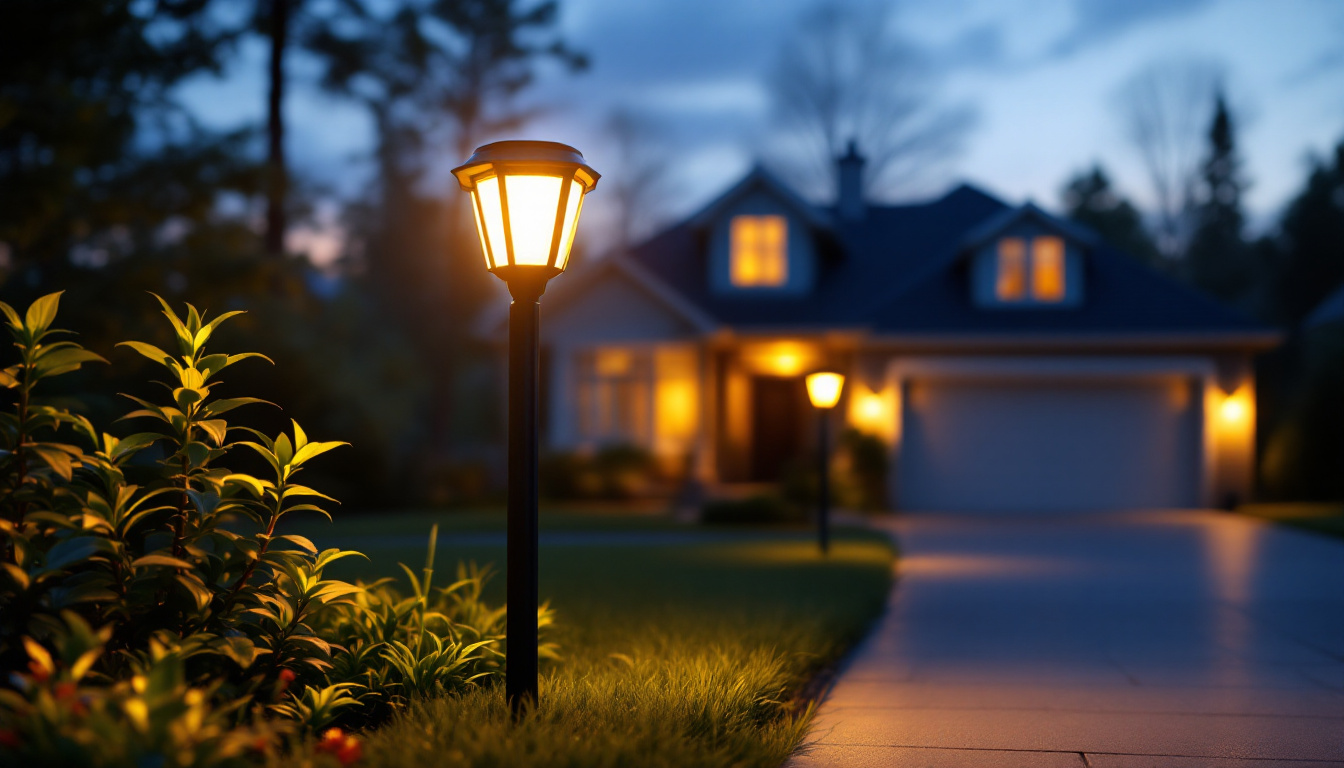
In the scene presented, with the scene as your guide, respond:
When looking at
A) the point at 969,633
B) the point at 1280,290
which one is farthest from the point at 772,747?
the point at 1280,290

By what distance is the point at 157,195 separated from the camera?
58.6 ft

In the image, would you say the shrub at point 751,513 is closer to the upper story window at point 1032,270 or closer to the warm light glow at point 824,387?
Result: the warm light glow at point 824,387

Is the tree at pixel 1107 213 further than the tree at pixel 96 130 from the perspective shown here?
Yes

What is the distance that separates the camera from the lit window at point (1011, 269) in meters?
19.1

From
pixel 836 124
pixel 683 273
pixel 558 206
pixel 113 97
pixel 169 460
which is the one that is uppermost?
pixel 836 124

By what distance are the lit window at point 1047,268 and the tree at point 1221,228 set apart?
22503mm

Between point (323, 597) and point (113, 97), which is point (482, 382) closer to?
point (113, 97)

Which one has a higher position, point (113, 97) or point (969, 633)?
point (113, 97)

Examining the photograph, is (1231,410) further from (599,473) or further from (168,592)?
(168,592)

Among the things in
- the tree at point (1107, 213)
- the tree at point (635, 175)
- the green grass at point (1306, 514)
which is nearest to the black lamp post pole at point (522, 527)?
the green grass at point (1306, 514)

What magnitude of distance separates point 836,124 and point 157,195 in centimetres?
1644

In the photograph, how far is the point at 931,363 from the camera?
60.0 ft

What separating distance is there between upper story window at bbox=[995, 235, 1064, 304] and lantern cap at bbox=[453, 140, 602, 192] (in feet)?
52.2

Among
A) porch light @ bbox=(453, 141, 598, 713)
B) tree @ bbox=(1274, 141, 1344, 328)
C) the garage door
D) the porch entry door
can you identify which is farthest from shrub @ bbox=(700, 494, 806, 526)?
tree @ bbox=(1274, 141, 1344, 328)
